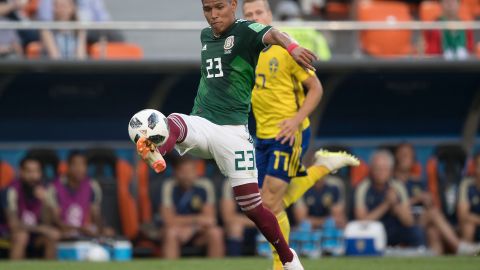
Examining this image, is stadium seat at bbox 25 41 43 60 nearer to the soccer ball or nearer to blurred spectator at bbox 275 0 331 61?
blurred spectator at bbox 275 0 331 61

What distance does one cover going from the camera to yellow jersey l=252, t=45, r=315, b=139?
10211 mm

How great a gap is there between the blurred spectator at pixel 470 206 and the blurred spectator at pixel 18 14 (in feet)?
19.8

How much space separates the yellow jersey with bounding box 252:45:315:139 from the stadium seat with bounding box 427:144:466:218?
6.52 metres

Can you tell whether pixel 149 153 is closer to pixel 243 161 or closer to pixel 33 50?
pixel 243 161

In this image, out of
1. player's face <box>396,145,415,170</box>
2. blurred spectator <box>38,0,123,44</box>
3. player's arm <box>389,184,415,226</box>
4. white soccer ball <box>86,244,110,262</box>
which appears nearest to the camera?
white soccer ball <box>86,244,110,262</box>

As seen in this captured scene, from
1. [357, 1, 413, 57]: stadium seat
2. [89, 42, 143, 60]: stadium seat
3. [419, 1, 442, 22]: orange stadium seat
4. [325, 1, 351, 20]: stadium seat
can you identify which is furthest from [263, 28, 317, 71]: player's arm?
[419, 1, 442, 22]: orange stadium seat

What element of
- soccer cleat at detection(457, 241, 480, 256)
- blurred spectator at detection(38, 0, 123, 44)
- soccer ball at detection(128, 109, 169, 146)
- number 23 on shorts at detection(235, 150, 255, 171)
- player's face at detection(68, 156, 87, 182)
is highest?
soccer ball at detection(128, 109, 169, 146)

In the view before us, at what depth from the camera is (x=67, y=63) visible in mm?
14625

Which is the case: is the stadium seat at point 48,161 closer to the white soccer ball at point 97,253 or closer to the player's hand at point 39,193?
the player's hand at point 39,193

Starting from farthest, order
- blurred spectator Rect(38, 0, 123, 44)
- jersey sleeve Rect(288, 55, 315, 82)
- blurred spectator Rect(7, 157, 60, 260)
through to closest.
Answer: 1. blurred spectator Rect(38, 0, 123, 44)
2. blurred spectator Rect(7, 157, 60, 260)
3. jersey sleeve Rect(288, 55, 315, 82)

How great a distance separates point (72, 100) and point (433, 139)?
5199mm

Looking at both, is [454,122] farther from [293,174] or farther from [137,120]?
[137,120]

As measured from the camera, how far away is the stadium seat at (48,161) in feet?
51.1

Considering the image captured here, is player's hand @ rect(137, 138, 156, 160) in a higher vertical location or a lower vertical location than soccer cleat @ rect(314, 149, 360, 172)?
higher
